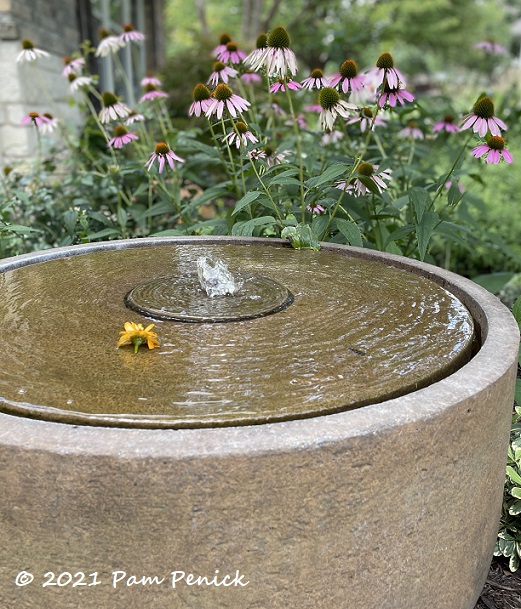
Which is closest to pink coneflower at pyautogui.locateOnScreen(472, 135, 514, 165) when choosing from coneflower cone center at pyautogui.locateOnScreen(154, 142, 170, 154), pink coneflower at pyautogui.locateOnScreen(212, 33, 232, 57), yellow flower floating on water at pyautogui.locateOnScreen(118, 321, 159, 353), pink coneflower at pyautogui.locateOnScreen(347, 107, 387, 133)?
pink coneflower at pyautogui.locateOnScreen(347, 107, 387, 133)

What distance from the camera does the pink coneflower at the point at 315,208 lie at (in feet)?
8.66

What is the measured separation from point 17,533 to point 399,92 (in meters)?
1.94

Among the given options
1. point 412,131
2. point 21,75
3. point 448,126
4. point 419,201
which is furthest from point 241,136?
point 21,75

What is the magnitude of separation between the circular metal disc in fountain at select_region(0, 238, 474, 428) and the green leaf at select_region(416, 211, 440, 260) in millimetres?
209

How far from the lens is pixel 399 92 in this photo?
2.37m

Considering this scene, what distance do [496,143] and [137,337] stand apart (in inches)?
61.1

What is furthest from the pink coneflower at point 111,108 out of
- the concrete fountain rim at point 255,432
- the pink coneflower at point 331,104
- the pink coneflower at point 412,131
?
the concrete fountain rim at point 255,432

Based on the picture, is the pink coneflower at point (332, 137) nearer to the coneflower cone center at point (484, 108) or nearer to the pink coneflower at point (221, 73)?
the pink coneflower at point (221, 73)

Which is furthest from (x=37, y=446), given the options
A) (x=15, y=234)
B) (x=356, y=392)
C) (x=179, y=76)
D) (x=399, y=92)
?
(x=179, y=76)

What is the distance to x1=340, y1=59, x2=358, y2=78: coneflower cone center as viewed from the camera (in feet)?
7.48

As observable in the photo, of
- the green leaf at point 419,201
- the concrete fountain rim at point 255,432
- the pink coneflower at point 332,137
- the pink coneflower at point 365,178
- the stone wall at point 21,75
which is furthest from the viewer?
the stone wall at point 21,75

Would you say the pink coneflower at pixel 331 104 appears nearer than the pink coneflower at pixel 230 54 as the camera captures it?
Yes

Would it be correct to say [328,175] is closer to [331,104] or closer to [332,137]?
Result: [331,104]

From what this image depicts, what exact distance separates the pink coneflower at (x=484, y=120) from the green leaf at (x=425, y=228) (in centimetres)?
33
